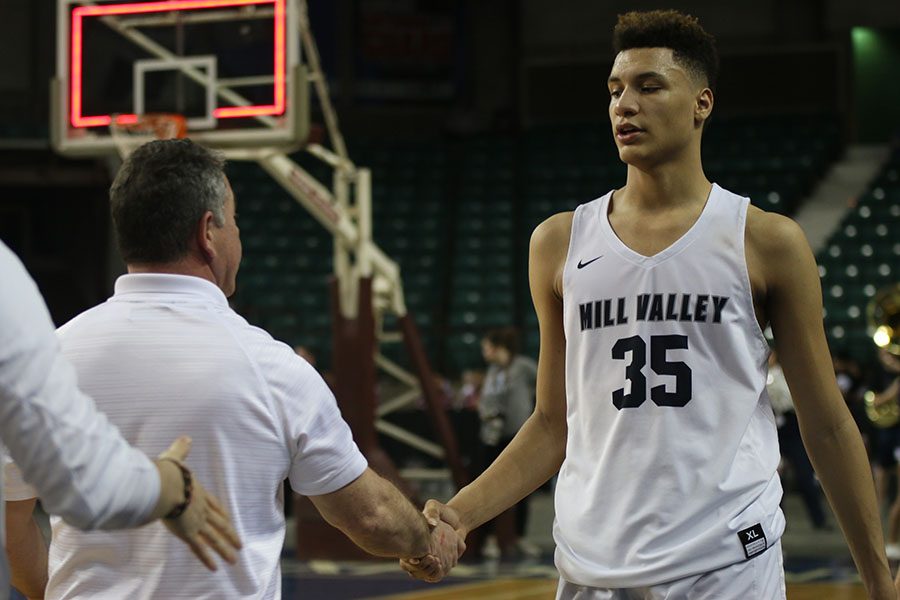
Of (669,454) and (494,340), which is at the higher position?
(669,454)

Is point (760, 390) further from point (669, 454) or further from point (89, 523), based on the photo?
point (89, 523)

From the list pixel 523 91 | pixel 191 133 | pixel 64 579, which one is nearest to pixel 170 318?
pixel 64 579

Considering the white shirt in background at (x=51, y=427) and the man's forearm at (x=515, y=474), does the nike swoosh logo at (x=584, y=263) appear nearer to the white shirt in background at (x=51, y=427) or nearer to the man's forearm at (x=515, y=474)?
the man's forearm at (x=515, y=474)

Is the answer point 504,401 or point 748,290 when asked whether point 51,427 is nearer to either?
point 748,290

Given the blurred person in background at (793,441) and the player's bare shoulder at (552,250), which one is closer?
the player's bare shoulder at (552,250)

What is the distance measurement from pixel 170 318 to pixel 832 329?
578 inches

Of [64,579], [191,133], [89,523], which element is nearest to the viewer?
[89,523]

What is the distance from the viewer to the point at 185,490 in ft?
7.29

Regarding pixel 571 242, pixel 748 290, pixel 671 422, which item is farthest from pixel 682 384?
pixel 571 242

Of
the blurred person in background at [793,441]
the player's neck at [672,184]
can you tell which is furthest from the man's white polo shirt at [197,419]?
the blurred person in background at [793,441]

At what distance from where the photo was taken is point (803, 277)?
318 centimetres

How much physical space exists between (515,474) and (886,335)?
898cm

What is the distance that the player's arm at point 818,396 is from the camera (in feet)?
10.4

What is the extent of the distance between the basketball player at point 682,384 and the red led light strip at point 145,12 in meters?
7.01
